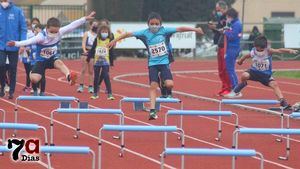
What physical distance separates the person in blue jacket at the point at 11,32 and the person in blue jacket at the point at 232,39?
486 cm

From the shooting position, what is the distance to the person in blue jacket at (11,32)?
1838 cm

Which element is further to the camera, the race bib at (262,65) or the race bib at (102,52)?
the race bib at (102,52)

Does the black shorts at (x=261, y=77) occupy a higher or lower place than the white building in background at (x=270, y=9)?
lower

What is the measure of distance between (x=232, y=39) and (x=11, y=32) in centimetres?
528

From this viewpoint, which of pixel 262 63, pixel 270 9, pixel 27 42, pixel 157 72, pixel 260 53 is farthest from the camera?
pixel 270 9

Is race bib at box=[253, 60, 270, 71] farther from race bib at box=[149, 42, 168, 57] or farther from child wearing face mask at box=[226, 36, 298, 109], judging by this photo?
race bib at box=[149, 42, 168, 57]

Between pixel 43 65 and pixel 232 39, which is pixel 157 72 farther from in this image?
pixel 232 39

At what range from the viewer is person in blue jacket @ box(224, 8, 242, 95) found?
67.2ft

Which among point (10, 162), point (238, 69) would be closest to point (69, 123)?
point (10, 162)

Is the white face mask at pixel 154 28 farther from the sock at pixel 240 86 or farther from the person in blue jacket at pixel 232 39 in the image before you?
the person in blue jacket at pixel 232 39

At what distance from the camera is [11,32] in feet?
60.7

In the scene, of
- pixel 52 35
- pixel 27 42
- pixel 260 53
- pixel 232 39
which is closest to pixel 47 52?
pixel 52 35

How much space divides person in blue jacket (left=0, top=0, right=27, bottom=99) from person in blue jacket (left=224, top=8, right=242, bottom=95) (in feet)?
15.9

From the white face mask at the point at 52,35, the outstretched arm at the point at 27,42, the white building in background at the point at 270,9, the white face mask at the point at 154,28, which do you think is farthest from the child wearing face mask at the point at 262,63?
the white building in background at the point at 270,9
